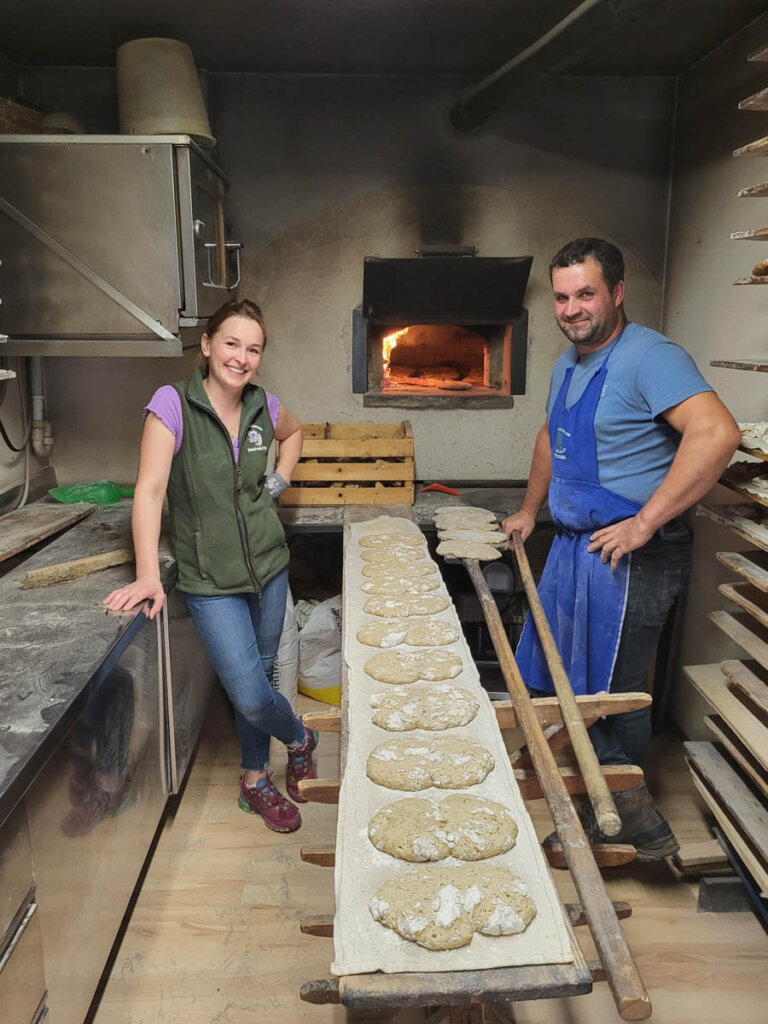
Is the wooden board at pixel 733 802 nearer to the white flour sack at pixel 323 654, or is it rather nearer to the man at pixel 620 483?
the man at pixel 620 483

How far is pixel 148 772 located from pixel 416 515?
5.04ft

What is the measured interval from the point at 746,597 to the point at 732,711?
341 millimetres

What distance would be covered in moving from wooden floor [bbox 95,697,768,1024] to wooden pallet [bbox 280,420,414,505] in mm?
→ 1333

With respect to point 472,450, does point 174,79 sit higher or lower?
higher

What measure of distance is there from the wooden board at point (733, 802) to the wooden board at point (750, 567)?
0.64 meters

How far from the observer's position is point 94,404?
3760 mm

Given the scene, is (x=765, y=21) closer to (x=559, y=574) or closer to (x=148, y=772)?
(x=559, y=574)

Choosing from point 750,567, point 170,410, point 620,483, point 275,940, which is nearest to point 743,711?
point 750,567

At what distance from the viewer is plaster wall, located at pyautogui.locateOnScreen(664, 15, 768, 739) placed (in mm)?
2854

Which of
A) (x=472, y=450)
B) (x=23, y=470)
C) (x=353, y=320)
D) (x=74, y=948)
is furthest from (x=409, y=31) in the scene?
(x=74, y=948)

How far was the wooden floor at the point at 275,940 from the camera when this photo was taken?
81.1 inches

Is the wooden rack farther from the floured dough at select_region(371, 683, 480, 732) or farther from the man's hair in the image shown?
the floured dough at select_region(371, 683, 480, 732)

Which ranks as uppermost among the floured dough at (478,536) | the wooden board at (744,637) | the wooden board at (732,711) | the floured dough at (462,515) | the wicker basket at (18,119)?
the wicker basket at (18,119)

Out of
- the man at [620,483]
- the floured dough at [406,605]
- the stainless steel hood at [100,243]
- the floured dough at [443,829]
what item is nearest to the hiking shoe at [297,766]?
the floured dough at [406,605]
